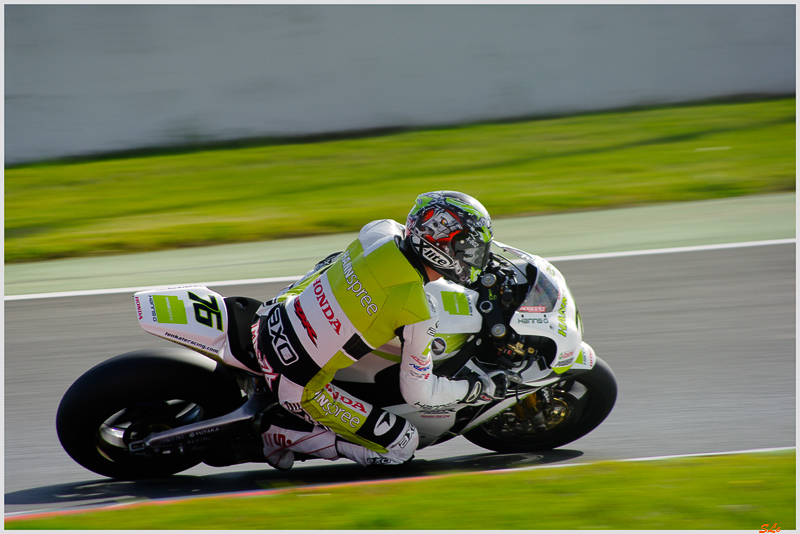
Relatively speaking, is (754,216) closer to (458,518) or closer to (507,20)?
(507,20)

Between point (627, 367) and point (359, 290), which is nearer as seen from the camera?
point (359, 290)

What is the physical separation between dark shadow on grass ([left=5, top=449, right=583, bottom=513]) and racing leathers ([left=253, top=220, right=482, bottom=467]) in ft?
0.63

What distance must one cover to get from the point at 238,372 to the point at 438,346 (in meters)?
0.98

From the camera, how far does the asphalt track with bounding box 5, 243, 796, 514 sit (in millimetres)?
4094

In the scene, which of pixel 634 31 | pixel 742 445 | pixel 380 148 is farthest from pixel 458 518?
pixel 634 31

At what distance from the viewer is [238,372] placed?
3.92 meters

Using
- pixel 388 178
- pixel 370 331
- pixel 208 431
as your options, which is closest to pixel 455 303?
pixel 370 331

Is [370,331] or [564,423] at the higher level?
[370,331]

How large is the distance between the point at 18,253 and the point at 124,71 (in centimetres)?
403

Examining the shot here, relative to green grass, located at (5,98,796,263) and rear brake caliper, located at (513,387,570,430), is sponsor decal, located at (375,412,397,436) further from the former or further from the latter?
green grass, located at (5,98,796,263)

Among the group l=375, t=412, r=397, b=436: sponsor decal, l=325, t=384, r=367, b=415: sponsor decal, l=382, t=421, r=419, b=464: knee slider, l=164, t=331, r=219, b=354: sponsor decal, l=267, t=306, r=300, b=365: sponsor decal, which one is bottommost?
l=382, t=421, r=419, b=464: knee slider

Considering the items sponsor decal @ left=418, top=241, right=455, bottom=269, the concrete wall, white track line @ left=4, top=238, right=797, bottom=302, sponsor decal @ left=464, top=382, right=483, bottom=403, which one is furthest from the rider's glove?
the concrete wall

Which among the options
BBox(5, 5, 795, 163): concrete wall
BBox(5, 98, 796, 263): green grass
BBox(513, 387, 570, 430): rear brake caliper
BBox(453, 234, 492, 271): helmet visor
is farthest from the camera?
BBox(5, 5, 795, 163): concrete wall

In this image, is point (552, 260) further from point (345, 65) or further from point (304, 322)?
point (345, 65)
